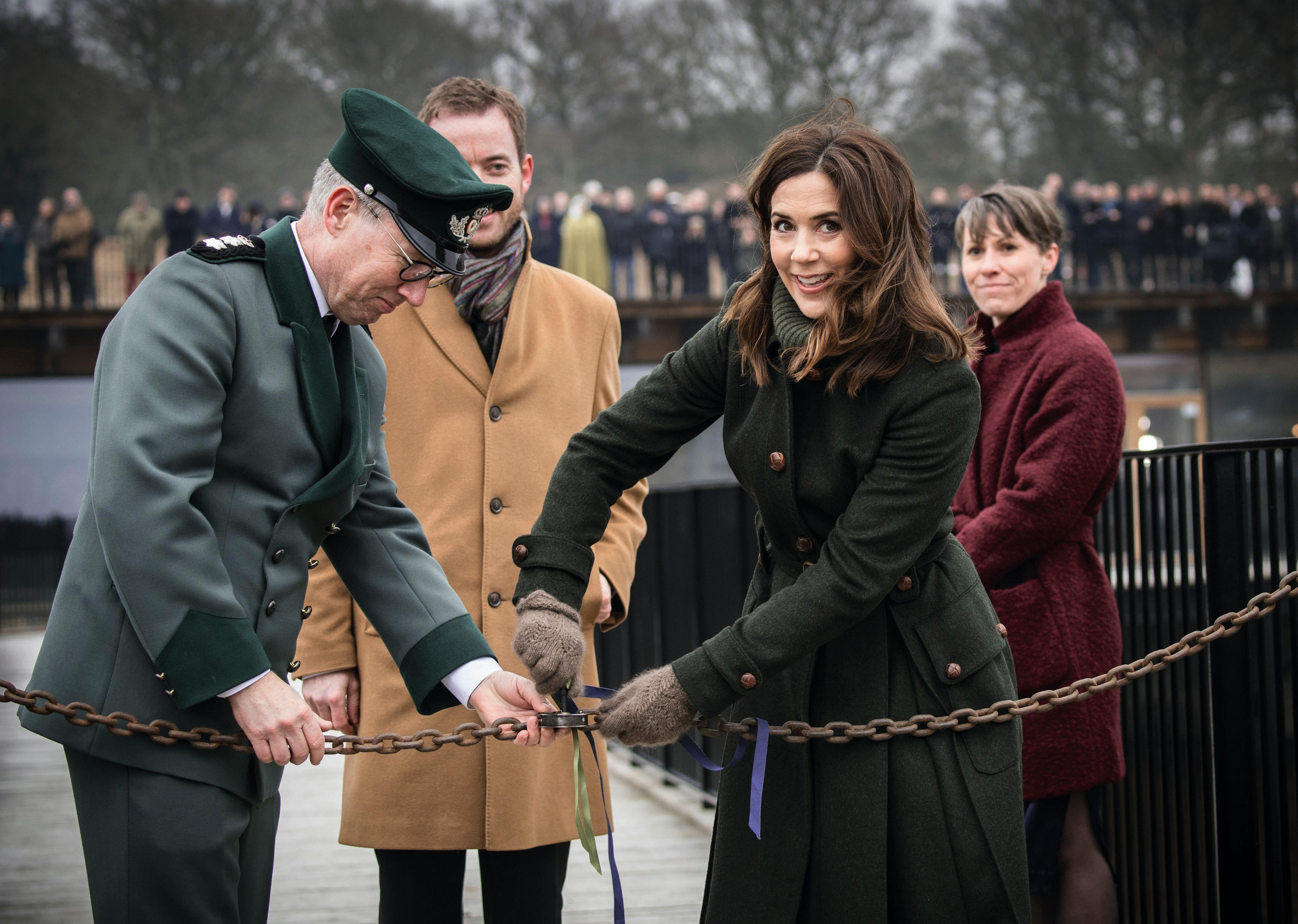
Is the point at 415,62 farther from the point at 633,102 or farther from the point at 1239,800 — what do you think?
the point at 1239,800

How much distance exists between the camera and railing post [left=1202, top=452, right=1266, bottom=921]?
3.20m

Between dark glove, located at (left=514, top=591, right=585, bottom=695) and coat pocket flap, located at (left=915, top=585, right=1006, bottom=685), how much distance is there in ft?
1.99

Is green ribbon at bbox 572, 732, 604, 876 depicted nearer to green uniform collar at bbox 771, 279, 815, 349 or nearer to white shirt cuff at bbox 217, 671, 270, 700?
white shirt cuff at bbox 217, 671, 270, 700

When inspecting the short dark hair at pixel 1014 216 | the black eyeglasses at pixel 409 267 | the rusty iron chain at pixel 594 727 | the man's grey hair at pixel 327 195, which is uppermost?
the short dark hair at pixel 1014 216

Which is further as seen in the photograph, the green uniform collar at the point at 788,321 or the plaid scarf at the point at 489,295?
the plaid scarf at the point at 489,295

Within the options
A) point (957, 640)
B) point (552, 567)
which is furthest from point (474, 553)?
point (957, 640)

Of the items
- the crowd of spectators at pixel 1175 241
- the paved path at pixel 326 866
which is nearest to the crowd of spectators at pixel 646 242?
the crowd of spectators at pixel 1175 241

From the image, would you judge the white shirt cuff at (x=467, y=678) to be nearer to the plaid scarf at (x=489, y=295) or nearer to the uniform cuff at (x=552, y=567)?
the uniform cuff at (x=552, y=567)

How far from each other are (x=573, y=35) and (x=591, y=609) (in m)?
33.8

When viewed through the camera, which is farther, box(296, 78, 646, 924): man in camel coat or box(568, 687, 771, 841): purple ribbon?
box(296, 78, 646, 924): man in camel coat

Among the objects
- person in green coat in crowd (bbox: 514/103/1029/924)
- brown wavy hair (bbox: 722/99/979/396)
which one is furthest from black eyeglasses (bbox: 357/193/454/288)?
brown wavy hair (bbox: 722/99/979/396)

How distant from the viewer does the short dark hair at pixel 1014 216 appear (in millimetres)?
3492

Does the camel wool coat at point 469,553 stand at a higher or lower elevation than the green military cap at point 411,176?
lower

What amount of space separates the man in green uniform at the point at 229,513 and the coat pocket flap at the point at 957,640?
71 centimetres
